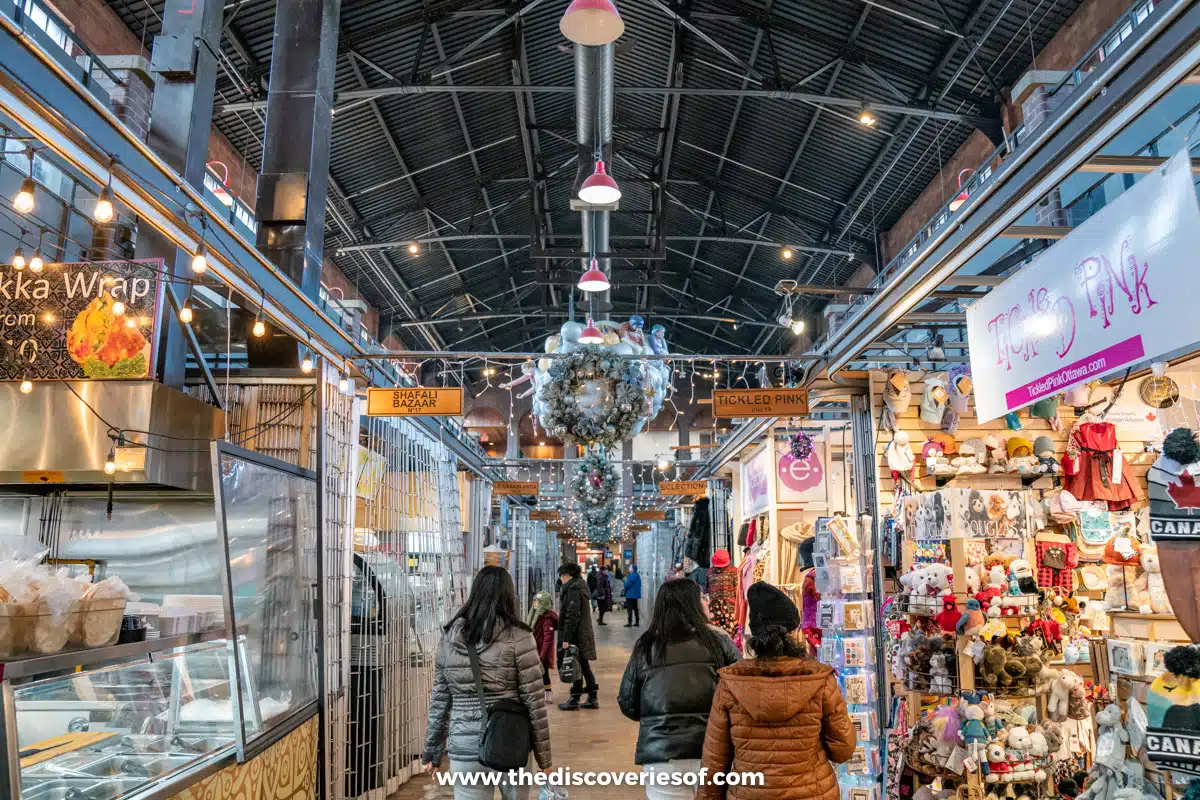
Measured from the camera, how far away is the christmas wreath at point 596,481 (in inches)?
464

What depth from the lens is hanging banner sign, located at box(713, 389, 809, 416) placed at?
631 centimetres

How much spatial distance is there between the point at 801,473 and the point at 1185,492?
20.1 ft

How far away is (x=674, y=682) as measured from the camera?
3430mm

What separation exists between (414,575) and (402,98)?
656 cm

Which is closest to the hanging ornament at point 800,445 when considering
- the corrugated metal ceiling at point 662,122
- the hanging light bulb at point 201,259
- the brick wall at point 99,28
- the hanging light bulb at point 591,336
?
the hanging light bulb at point 591,336

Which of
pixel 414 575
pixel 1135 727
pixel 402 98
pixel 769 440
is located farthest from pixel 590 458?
pixel 1135 727

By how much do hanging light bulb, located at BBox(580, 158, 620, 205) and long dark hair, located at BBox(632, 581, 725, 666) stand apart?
135 inches

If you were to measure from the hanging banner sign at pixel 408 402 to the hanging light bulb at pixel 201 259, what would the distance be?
230cm

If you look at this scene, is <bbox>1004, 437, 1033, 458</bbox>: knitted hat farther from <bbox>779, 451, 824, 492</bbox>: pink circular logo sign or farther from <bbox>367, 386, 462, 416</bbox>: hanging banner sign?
<bbox>367, 386, 462, 416</bbox>: hanging banner sign

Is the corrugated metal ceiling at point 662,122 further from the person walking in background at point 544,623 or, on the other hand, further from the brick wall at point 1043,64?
the person walking in background at point 544,623

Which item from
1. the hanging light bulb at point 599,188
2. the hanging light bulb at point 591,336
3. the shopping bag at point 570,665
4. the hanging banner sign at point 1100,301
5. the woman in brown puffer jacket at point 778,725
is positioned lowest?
the shopping bag at point 570,665

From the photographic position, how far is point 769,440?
30.7 feet

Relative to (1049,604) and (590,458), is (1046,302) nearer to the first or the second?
(1049,604)

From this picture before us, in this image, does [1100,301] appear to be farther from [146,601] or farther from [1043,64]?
[1043,64]
